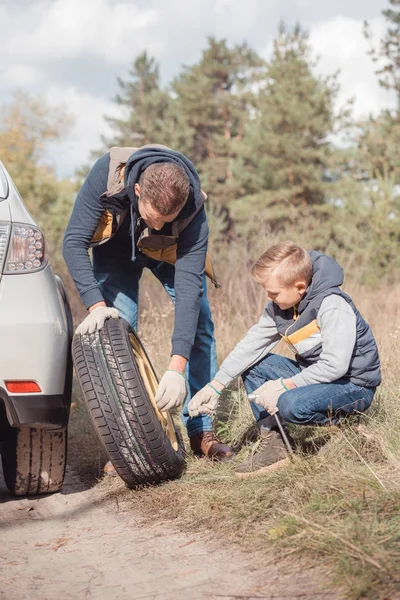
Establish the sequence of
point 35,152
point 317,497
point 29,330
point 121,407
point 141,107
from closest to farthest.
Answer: point 317,497, point 29,330, point 121,407, point 141,107, point 35,152

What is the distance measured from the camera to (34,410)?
3059 millimetres

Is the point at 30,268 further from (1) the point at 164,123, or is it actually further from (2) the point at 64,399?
(1) the point at 164,123

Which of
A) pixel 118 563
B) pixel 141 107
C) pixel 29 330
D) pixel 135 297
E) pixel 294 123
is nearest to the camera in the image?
pixel 118 563

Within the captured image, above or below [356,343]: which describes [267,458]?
below

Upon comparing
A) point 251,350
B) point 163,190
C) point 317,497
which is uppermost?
point 163,190

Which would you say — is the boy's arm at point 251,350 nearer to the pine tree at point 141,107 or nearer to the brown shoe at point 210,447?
the brown shoe at point 210,447

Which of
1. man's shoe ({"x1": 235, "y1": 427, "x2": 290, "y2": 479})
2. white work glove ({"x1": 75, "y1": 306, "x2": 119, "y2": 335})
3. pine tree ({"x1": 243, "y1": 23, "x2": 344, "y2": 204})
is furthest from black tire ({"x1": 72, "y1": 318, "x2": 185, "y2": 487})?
pine tree ({"x1": 243, "y1": 23, "x2": 344, "y2": 204})

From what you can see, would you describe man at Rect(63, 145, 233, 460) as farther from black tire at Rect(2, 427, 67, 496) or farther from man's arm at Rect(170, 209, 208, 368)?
black tire at Rect(2, 427, 67, 496)

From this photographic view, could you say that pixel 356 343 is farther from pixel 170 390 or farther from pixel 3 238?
pixel 3 238

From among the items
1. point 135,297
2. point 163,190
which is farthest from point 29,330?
point 135,297

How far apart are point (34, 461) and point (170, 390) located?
76cm

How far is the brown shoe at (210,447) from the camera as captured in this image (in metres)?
3.99

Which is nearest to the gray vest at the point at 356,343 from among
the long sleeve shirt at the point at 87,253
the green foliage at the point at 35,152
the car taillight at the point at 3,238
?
the long sleeve shirt at the point at 87,253

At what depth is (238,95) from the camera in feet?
111
